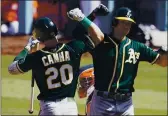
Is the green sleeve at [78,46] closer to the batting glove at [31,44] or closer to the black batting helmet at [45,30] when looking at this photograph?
the black batting helmet at [45,30]

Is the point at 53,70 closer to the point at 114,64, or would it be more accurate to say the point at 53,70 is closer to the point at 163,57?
the point at 114,64

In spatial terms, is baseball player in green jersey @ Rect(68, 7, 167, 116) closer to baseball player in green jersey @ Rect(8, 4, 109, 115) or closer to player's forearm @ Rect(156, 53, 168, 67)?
player's forearm @ Rect(156, 53, 168, 67)

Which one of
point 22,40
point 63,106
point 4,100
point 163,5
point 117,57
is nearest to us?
point 63,106

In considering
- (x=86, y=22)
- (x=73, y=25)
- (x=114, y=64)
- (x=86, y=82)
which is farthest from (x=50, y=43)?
(x=73, y=25)

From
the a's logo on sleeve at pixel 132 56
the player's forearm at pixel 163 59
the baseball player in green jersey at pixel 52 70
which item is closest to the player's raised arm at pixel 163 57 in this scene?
the player's forearm at pixel 163 59

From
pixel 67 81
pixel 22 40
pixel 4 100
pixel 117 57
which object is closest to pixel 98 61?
pixel 117 57

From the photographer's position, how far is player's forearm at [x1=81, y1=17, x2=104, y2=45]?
6539 mm

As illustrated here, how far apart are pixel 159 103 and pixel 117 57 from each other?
6.71m

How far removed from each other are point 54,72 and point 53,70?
3 cm

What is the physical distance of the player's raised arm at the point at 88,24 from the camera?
645 cm

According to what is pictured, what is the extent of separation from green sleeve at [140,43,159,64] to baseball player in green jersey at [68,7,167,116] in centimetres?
12

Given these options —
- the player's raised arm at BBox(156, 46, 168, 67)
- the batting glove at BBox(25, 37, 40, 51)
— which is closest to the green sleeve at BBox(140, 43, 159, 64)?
the player's raised arm at BBox(156, 46, 168, 67)

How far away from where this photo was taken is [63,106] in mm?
6148

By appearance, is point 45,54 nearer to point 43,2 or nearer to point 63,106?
point 63,106
